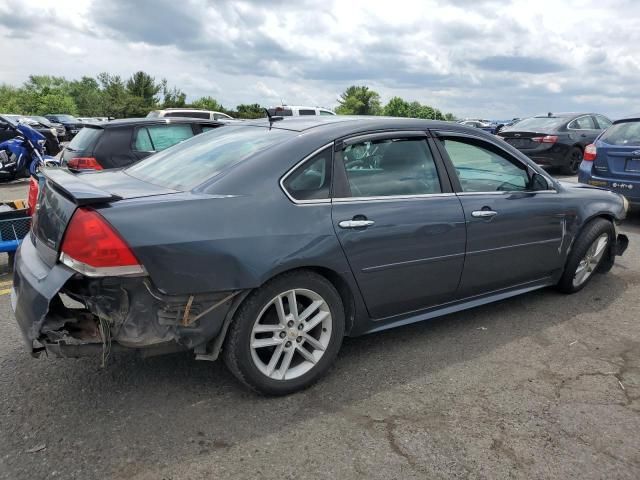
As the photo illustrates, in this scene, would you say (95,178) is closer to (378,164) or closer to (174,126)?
(378,164)

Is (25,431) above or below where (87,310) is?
below

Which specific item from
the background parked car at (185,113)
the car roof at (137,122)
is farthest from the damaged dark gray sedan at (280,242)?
the background parked car at (185,113)

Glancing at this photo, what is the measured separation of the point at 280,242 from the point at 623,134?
700 cm

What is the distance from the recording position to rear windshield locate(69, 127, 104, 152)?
7367mm

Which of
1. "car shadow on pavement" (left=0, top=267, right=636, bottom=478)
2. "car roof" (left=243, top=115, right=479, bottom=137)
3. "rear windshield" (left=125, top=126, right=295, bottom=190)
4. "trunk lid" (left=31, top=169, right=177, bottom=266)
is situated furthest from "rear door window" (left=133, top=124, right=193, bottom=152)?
"car shadow on pavement" (left=0, top=267, right=636, bottom=478)

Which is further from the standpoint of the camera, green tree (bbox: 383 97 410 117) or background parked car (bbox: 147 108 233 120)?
green tree (bbox: 383 97 410 117)

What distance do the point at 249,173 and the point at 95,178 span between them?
1.12 metres

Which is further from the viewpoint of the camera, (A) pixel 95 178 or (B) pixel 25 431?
(A) pixel 95 178

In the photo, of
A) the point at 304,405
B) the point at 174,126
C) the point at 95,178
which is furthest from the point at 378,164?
the point at 174,126

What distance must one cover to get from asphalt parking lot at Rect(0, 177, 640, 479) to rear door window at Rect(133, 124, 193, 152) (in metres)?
4.23

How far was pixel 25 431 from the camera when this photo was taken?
8.64 ft

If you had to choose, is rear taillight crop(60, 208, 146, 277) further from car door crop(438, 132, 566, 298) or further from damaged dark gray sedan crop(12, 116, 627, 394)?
car door crop(438, 132, 566, 298)

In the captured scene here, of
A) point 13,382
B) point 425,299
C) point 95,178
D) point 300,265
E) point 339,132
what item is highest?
point 339,132

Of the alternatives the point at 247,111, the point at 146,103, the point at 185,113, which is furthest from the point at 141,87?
the point at 185,113
